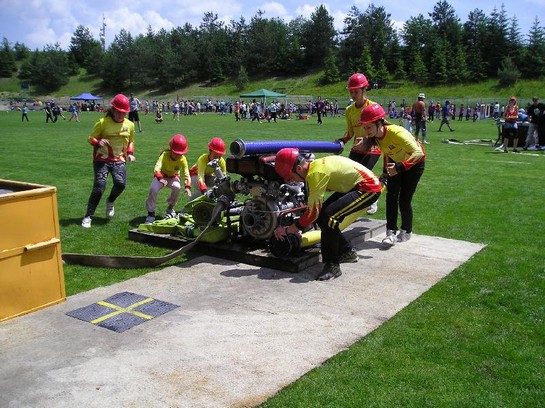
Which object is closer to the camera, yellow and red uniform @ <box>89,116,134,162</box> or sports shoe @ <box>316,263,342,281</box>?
sports shoe @ <box>316,263,342,281</box>

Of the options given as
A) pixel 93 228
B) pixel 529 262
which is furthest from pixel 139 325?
pixel 529 262

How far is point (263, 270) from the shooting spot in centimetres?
619

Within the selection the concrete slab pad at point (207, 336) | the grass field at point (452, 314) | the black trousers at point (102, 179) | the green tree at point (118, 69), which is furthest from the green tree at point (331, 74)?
the concrete slab pad at point (207, 336)

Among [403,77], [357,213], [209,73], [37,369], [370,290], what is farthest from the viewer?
[209,73]

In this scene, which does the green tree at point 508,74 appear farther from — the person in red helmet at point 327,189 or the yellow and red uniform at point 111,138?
the person in red helmet at point 327,189

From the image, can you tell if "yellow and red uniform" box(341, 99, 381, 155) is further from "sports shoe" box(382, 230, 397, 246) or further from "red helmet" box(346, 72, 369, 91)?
"sports shoe" box(382, 230, 397, 246)

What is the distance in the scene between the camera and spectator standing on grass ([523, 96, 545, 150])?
20109 millimetres

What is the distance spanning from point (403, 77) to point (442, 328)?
86464 mm

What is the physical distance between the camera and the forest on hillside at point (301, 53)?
3238 inches

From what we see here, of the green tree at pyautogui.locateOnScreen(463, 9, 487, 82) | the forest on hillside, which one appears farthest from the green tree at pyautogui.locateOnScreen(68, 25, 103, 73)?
the green tree at pyautogui.locateOnScreen(463, 9, 487, 82)

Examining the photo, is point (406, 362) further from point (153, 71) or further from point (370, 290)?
point (153, 71)

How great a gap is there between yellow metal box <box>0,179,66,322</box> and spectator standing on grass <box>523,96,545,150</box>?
A: 63.5ft

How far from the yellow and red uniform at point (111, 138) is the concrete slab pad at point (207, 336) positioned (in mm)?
2922

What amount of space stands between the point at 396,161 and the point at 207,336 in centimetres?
384
